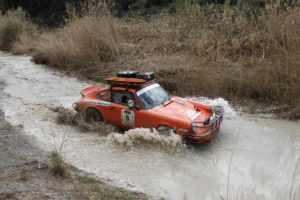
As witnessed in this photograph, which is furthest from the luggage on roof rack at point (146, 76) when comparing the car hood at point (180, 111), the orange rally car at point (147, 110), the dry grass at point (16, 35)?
the dry grass at point (16, 35)

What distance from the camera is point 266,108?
9.04m

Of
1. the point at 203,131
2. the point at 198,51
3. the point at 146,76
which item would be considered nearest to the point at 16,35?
the point at 198,51

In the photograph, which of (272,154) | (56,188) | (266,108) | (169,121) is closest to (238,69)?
(266,108)

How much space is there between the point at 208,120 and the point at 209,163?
2.99 ft

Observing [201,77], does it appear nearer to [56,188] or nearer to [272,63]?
[272,63]

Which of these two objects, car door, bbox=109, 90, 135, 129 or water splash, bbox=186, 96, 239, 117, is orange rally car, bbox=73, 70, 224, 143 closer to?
car door, bbox=109, 90, 135, 129

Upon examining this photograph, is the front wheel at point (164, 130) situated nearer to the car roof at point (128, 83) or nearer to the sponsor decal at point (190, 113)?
the sponsor decal at point (190, 113)

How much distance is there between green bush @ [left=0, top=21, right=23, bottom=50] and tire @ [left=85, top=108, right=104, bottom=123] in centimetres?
1461

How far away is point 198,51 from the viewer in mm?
10414

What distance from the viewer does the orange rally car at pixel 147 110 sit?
6.31 metres

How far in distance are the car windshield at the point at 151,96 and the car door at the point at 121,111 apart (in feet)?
0.82

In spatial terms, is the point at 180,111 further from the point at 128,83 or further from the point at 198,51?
the point at 198,51

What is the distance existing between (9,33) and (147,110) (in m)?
16.6

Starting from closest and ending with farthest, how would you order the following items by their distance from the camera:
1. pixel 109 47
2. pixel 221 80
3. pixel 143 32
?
pixel 221 80 → pixel 109 47 → pixel 143 32
